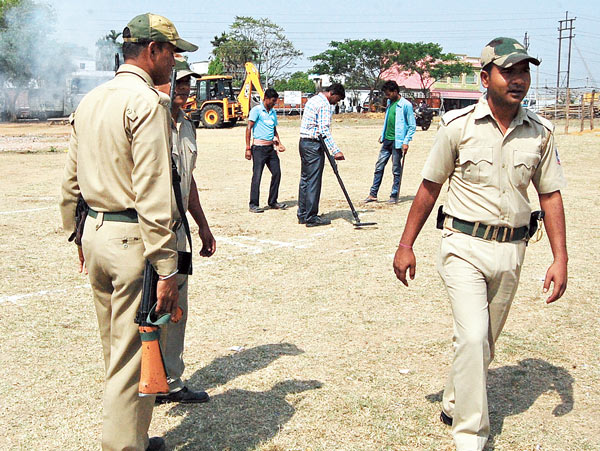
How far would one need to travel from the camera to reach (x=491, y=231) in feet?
10.7

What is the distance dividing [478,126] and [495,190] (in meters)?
0.33

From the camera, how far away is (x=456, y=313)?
10.6 ft

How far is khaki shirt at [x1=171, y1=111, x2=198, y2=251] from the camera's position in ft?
12.0

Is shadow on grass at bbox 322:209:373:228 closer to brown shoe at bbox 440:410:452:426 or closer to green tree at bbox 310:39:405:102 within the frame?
brown shoe at bbox 440:410:452:426

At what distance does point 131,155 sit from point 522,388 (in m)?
2.74

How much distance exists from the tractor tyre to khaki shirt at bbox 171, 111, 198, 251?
29.5 m

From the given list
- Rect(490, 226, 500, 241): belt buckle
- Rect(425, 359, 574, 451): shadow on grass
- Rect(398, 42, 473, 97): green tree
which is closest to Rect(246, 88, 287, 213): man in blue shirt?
Rect(425, 359, 574, 451): shadow on grass

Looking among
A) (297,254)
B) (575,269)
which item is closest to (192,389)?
(297,254)

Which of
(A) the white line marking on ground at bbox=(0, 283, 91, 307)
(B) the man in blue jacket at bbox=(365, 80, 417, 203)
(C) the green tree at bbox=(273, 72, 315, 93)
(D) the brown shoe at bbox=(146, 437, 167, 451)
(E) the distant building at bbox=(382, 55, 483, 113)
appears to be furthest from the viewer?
(E) the distant building at bbox=(382, 55, 483, 113)

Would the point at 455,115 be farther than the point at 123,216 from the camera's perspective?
Yes

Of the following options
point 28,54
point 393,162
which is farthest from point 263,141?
point 28,54

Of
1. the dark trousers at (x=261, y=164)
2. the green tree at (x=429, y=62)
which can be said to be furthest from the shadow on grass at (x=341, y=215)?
the green tree at (x=429, y=62)

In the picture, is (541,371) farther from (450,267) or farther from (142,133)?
(142,133)

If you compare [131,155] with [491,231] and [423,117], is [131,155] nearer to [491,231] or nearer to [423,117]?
[491,231]
